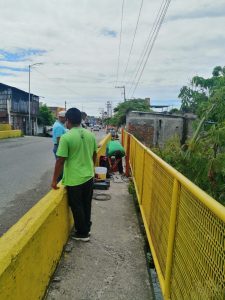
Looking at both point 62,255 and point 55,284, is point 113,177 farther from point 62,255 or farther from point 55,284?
point 55,284

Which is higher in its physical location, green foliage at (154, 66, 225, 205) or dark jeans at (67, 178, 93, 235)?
green foliage at (154, 66, 225, 205)

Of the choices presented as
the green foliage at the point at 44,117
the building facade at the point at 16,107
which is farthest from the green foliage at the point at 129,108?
the green foliage at the point at 44,117

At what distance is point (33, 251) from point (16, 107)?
163ft

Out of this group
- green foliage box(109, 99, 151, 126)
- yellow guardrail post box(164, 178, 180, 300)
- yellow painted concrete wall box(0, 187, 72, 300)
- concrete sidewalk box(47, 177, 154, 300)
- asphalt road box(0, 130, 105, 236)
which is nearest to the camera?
yellow painted concrete wall box(0, 187, 72, 300)

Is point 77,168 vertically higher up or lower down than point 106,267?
higher up

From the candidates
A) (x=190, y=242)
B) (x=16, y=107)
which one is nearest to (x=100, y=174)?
(x=190, y=242)

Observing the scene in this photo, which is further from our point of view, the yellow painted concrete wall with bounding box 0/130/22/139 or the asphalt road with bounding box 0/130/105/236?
the yellow painted concrete wall with bounding box 0/130/22/139

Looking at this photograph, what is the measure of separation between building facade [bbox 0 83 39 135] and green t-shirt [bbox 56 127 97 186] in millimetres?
44086

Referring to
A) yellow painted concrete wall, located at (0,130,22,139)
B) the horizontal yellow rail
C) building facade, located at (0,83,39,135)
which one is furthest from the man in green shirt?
building facade, located at (0,83,39,135)

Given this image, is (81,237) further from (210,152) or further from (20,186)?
(20,186)

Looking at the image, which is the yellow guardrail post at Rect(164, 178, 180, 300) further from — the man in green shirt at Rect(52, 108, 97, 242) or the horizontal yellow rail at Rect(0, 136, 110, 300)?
the man in green shirt at Rect(52, 108, 97, 242)

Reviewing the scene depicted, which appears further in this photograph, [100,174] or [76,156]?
[100,174]

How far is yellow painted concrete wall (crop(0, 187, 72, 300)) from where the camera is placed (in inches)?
87.6

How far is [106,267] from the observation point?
3.78 meters
